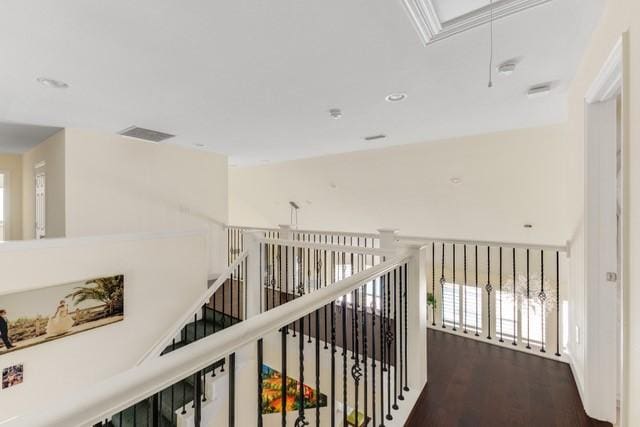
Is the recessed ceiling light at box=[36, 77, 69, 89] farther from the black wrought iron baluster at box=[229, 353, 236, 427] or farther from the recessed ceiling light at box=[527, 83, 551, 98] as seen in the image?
the recessed ceiling light at box=[527, 83, 551, 98]

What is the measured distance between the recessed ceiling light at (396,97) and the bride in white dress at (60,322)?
4254mm

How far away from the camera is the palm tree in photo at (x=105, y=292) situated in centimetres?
354

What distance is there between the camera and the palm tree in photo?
3543 millimetres

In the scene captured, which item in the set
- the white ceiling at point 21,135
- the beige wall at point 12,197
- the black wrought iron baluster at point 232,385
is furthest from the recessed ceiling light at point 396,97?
the beige wall at point 12,197

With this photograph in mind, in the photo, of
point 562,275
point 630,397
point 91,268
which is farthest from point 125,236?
point 562,275

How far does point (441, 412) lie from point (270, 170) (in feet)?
19.9

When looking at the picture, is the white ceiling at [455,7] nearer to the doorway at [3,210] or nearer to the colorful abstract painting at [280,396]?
the colorful abstract painting at [280,396]

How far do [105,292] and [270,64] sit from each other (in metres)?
3.40

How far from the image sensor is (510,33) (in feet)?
6.31

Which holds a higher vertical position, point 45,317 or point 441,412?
point 45,317

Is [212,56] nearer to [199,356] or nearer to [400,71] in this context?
[400,71]

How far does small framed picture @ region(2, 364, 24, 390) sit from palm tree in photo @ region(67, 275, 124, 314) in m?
0.76

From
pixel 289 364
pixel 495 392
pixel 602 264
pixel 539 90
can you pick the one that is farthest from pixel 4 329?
pixel 539 90

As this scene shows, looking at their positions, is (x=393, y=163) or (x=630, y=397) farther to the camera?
(x=393, y=163)
